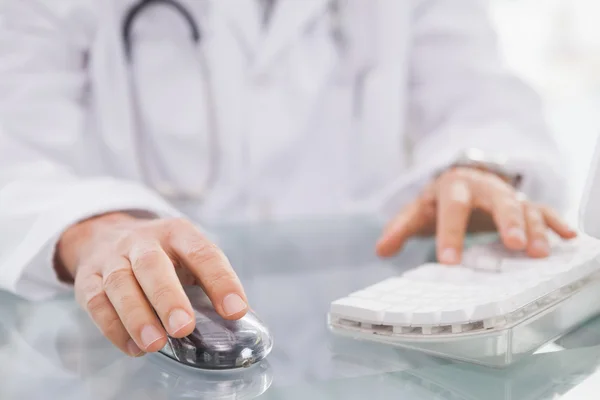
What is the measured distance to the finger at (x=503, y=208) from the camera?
553 millimetres

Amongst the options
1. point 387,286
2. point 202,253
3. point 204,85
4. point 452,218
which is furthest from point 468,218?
point 204,85

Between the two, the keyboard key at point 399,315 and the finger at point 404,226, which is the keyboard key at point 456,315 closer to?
the keyboard key at point 399,315

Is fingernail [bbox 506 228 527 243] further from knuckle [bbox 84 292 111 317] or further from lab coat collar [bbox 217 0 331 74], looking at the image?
lab coat collar [bbox 217 0 331 74]

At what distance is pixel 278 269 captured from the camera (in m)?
0.62

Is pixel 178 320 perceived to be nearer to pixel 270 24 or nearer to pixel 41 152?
pixel 41 152

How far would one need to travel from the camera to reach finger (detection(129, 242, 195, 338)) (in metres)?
0.37

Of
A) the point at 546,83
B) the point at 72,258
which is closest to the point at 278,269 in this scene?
the point at 72,258

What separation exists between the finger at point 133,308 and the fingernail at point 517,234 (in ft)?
1.07

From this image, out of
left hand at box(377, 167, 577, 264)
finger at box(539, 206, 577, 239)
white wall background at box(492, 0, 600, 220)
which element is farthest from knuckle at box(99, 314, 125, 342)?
white wall background at box(492, 0, 600, 220)

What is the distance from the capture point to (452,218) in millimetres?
613

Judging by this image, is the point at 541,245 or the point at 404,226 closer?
the point at 541,245

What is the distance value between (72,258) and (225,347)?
233 millimetres

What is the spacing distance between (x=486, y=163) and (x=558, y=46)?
5.42ft

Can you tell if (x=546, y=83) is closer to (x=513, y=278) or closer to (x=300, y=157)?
(x=300, y=157)
